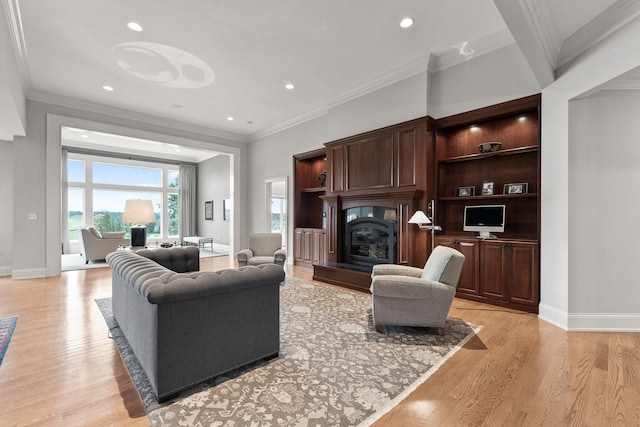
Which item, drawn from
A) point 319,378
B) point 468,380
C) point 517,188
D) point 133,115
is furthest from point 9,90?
point 517,188

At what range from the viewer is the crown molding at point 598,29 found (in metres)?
2.57

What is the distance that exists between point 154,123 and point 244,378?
6614mm

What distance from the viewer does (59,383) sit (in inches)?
82.1

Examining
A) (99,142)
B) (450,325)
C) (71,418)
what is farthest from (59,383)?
(99,142)

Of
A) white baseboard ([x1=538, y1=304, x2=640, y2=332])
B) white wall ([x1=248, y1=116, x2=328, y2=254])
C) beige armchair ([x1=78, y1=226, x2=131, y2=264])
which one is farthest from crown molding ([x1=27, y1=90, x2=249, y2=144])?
white baseboard ([x1=538, y1=304, x2=640, y2=332])

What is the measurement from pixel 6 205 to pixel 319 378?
774 cm

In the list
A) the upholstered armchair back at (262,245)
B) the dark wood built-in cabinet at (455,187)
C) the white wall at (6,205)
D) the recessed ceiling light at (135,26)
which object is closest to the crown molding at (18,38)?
the recessed ceiling light at (135,26)

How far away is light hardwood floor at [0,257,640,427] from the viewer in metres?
1.76

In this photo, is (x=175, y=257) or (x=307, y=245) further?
(x=307, y=245)

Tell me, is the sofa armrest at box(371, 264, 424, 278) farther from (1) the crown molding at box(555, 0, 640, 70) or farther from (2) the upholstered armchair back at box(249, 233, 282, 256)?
(1) the crown molding at box(555, 0, 640, 70)

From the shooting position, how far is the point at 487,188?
4074mm

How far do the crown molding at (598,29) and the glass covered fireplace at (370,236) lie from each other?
2.75 meters

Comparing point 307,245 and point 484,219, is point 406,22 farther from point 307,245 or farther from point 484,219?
point 307,245

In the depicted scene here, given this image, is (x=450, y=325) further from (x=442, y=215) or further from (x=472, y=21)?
(x=472, y=21)
